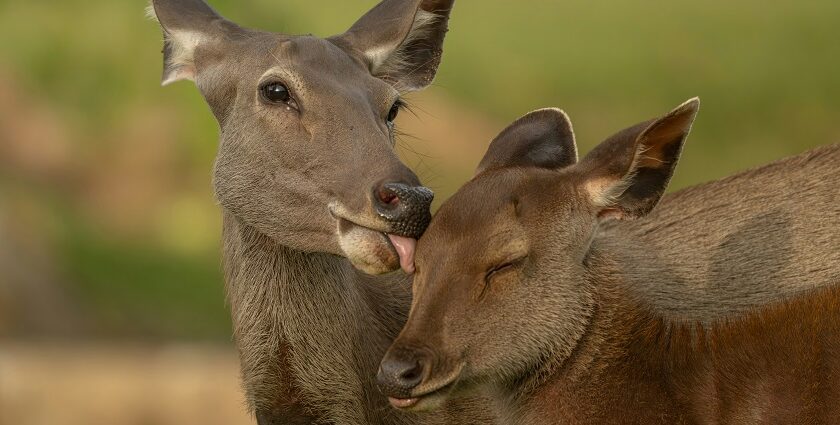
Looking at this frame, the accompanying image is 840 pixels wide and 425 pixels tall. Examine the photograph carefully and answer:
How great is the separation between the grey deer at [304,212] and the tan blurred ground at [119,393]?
19.1 ft

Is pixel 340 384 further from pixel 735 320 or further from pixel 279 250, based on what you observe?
pixel 735 320

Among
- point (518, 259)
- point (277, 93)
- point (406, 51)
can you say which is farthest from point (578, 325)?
point (406, 51)

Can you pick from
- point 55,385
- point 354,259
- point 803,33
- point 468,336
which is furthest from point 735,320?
point 803,33

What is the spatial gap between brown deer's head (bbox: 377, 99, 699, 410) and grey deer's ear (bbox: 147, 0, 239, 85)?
197cm

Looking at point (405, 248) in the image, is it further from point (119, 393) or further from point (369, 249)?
point (119, 393)

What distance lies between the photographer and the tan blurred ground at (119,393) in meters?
14.0

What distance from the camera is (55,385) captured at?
557 inches

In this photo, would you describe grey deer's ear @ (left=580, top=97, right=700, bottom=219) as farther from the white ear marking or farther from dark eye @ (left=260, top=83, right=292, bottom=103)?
the white ear marking

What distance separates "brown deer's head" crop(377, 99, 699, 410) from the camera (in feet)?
22.5

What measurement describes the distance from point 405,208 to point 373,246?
0.26 metres

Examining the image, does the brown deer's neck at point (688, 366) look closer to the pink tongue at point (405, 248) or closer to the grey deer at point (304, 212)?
the pink tongue at point (405, 248)

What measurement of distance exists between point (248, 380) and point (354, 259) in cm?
107

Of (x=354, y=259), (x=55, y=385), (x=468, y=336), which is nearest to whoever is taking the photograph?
(x=468, y=336)

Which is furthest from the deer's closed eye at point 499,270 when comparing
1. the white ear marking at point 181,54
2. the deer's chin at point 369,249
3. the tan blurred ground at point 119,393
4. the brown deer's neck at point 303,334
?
the tan blurred ground at point 119,393
